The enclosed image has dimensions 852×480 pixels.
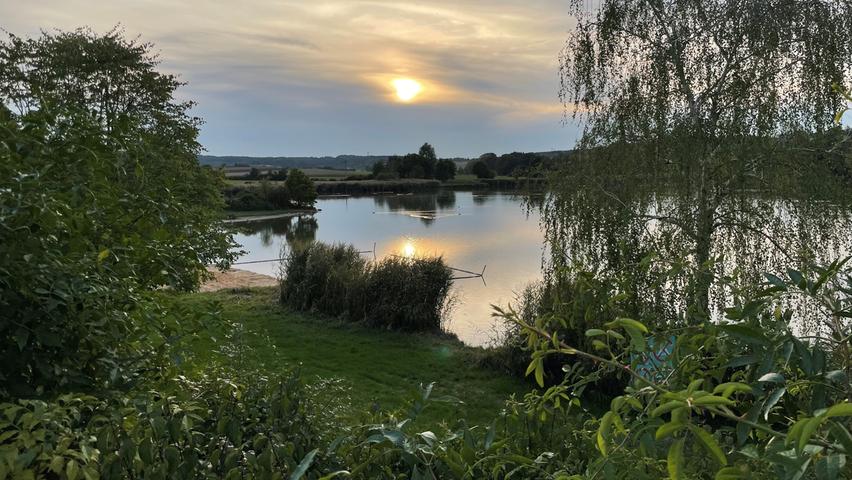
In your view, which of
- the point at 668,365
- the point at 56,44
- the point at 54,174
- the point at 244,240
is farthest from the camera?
the point at 244,240

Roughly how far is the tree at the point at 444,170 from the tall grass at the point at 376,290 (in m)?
71.5

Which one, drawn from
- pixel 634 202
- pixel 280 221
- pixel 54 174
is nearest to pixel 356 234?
pixel 280 221

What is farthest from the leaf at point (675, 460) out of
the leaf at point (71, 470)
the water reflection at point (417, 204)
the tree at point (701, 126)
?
the water reflection at point (417, 204)

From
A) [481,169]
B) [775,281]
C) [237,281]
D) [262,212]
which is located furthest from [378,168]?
[775,281]

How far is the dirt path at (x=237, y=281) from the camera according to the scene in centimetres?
1792

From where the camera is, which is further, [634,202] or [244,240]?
[244,240]

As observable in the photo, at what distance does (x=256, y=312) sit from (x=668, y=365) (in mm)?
13509

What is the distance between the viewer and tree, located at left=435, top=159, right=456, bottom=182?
86.2m

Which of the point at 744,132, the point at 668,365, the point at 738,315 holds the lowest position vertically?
the point at 668,365

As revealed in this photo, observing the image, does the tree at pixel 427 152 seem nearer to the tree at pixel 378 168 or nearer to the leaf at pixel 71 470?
the tree at pixel 378 168

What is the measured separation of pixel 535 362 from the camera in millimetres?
1321

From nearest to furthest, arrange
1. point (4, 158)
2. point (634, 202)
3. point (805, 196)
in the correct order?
point (4, 158)
point (805, 196)
point (634, 202)

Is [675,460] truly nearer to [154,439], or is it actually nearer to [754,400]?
[754,400]

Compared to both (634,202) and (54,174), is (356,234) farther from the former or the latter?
(54,174)
